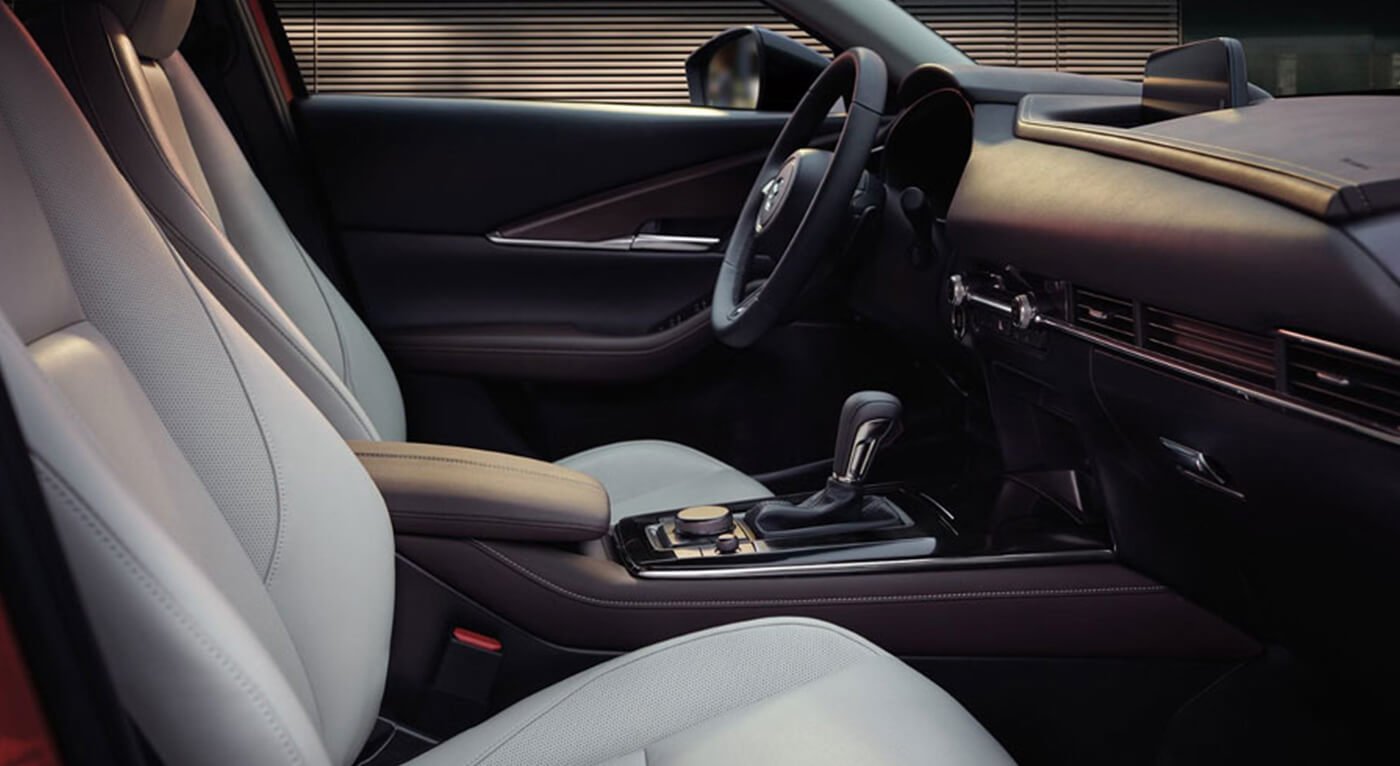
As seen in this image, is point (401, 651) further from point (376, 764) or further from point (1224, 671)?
point (1224, 671)

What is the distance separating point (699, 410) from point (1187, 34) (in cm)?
97

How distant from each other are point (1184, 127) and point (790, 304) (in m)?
0.49

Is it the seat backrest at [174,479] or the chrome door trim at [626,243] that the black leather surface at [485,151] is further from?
the seat backrest at [174,479]

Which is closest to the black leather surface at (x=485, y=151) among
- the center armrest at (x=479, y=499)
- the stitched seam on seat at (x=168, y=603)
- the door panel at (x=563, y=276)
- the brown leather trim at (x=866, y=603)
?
the door panel at (x=563, y=276)

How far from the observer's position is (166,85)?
1.46 metres

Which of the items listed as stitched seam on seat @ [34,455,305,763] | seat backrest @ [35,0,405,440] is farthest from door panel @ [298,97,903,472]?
stitched seam on seat @ [34,455,305,763]

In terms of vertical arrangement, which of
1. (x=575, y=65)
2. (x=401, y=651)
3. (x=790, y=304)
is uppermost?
(x=575, y=65)

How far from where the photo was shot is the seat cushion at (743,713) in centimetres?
89

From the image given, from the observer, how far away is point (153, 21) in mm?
1386

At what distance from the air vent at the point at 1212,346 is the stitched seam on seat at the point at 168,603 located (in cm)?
68

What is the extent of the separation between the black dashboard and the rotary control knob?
1.13ft

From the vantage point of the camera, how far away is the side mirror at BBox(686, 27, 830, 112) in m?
2.03

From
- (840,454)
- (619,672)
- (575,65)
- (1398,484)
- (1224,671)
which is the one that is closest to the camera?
(1398,484)

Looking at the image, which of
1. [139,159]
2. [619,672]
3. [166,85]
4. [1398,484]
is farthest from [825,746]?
[166,85]
